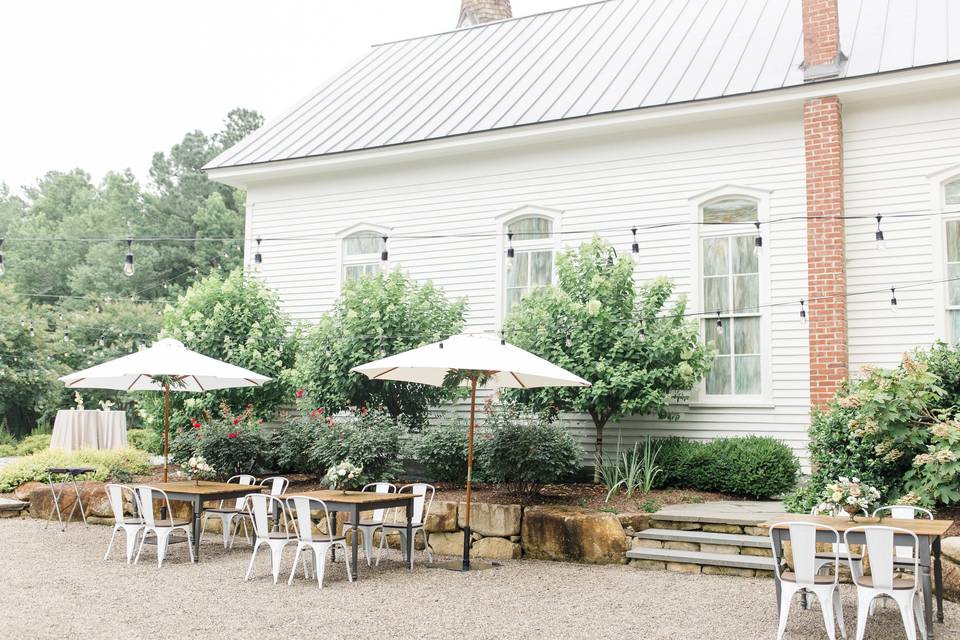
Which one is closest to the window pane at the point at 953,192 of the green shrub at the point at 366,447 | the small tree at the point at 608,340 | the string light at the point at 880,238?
the string light at the point at 880,238

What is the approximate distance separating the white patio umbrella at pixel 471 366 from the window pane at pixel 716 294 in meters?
3.66

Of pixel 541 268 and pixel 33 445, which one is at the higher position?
pixel 541 268

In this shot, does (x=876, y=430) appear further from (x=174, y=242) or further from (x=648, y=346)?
(x=174, y=242)

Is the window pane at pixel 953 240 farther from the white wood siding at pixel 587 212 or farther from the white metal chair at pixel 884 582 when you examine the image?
the white metal chair at pixel 884 582

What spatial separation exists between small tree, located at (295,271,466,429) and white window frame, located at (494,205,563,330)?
793 millimetres

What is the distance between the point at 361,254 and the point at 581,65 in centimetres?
465

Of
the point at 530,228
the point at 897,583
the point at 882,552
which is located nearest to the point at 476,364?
the point at 882,552

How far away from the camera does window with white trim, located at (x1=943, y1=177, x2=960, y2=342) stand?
→ 10.3m

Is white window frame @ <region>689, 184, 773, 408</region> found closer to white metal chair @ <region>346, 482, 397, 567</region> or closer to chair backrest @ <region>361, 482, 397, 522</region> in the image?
chair backrest @ <region>361, 482, 397, 522</region>

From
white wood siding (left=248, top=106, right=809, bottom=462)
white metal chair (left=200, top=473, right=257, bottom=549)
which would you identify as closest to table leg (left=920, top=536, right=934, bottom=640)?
white wood siding (left=248, top=106, right=809, bottom=462)

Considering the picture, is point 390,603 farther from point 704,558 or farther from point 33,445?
point 33,445

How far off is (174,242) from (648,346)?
28888 millimetres

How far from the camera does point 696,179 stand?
11844 mm

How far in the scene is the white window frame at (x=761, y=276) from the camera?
11.2 m
